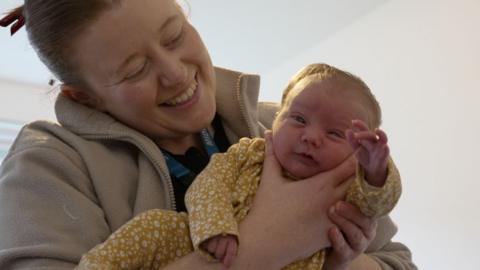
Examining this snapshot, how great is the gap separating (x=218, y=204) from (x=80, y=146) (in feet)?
1.15

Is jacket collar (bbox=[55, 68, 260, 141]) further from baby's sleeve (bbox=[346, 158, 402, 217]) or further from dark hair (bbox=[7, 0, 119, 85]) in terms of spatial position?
baby's sleeve (bbox=[346, 158, 402, 217])

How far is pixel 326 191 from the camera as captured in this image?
2.87 feet

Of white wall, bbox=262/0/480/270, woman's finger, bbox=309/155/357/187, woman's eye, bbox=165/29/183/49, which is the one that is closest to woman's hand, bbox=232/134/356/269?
woman's finger, bbox=309/155/357/187

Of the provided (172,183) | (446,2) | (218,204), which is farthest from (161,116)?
(446,2)

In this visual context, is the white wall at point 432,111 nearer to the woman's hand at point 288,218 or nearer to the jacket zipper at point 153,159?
the woman's hand at point 288,218

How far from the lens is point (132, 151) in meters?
1.07

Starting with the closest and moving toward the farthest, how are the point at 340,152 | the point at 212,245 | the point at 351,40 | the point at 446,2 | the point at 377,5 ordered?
the point at 212,245 < the point at 340,152 < the point at 446,2 < the point at 377,5 < the point at 351,40

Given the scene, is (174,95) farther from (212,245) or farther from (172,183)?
(212,245)

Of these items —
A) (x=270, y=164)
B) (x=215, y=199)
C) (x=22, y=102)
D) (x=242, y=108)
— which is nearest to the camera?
(x=215, y=199)

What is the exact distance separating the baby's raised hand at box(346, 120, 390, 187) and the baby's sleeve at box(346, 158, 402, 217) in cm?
1

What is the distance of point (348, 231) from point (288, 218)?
11cm

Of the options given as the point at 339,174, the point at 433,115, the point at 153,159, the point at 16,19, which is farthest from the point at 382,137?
the point at 433,115

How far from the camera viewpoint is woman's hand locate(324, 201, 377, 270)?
84cm

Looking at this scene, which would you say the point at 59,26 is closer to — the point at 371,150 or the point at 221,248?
the point at 221,248
